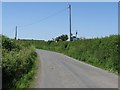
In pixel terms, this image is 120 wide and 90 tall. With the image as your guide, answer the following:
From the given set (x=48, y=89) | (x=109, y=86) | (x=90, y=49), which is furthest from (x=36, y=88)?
(x=90, y=49)

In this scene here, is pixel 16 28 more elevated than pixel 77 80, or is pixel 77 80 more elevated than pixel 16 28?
pixel 16 28

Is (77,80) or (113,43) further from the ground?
(113,43)

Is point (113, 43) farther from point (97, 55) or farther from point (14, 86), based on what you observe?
point (14, 86)

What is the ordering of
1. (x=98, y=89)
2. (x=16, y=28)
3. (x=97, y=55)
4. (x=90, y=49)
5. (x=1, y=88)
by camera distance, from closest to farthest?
(x=1, y=88) → (x=98, y=89) → (x=97, y=55) → (x=90, y=49) → (x=16, y=28)

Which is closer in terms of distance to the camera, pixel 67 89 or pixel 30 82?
pixel 67 89

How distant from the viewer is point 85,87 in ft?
56.1

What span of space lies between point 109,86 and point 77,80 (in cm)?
303

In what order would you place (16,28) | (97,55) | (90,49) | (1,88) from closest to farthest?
1. (1,88)
2. (97,55)
3. (90,49)
4. (16,28)

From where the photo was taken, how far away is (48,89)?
53.9 ft

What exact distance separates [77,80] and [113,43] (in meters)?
12.1

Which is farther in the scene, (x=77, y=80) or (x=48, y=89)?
(x=77, y=80)

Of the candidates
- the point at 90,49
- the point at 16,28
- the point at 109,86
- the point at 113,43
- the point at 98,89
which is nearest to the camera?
the point at 98,89

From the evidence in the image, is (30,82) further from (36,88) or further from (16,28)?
(16,28)

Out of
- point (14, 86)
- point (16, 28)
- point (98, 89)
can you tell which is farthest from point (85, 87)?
point (16, 28)
